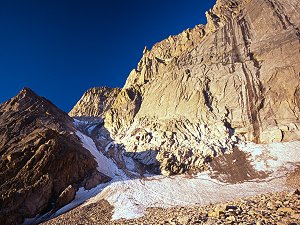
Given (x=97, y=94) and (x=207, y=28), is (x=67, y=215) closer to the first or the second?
(x=207, y=28)

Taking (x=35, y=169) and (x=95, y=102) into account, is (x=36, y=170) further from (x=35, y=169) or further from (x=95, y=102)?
(x=95, y=102)

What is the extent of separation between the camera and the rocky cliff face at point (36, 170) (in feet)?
82.1

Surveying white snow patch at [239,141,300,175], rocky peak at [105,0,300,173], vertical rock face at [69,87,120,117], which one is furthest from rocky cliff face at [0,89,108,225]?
vertical rock face at [69,87,120,117]

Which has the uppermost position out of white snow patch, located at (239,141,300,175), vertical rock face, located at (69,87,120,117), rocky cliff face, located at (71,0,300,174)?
vertical rock face, located at (69,87,120,117)

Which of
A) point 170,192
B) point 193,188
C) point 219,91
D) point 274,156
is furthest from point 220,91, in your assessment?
point 170,192

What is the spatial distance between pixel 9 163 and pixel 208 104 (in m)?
30.2

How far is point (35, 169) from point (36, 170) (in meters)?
0.20

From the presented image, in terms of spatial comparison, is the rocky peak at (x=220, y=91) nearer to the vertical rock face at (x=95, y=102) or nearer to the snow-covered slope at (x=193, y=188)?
the snow-covered slope at (x=193, y=188)

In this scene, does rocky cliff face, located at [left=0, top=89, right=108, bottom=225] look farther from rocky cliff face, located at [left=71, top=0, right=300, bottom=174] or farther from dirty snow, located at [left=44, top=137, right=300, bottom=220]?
rocky cliff face, located at [left=71, top=0, right=300, bottom=174]

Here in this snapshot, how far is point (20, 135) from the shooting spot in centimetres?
3516

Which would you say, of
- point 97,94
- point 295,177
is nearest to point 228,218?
point 295,177

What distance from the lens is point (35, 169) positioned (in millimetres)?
28109

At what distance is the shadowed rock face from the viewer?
2498 cm

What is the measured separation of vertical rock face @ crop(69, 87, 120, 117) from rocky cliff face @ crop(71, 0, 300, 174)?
28017mm
